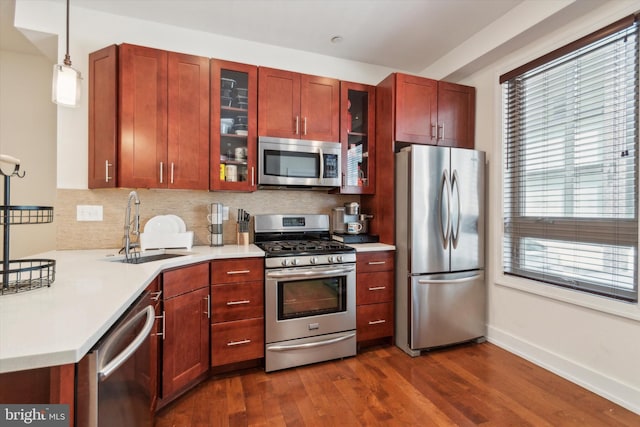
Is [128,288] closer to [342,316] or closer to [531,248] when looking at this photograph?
[342,316]

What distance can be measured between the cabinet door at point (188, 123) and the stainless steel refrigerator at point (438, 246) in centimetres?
174

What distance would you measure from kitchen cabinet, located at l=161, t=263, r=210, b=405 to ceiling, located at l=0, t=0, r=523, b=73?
207 cm

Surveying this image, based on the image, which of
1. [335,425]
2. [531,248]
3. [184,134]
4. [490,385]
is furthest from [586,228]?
[184,134]

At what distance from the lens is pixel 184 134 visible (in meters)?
2.38

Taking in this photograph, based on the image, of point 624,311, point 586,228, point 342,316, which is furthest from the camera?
point 342,316

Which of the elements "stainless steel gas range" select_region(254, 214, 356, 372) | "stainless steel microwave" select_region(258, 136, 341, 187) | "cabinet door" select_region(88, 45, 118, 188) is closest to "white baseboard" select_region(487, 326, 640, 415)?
"stainless steel gas range" select_region(254, 214, 356, 372)

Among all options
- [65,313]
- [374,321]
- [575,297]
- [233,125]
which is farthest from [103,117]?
[575,297]

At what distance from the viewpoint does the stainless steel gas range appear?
7.43 feet

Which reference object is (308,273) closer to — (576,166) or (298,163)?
(298,163)

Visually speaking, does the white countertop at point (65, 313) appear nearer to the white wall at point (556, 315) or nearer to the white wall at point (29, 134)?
the white wall at point (29, 134)

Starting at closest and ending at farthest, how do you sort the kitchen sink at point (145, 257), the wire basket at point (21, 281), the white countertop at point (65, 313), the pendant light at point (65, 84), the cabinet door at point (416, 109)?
the white countertop at point (65, 313) → the wire basket at point (21, 281) → the pendant light at point (65, 84) → the kitchen sink at point (145, 257) → the cabinet door at point (416, 109)

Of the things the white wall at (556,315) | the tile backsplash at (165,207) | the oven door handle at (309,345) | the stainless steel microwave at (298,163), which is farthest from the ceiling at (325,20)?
the oven door handle at (309,345)

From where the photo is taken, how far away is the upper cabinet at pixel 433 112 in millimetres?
2738

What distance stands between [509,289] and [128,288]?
9.58 ft
